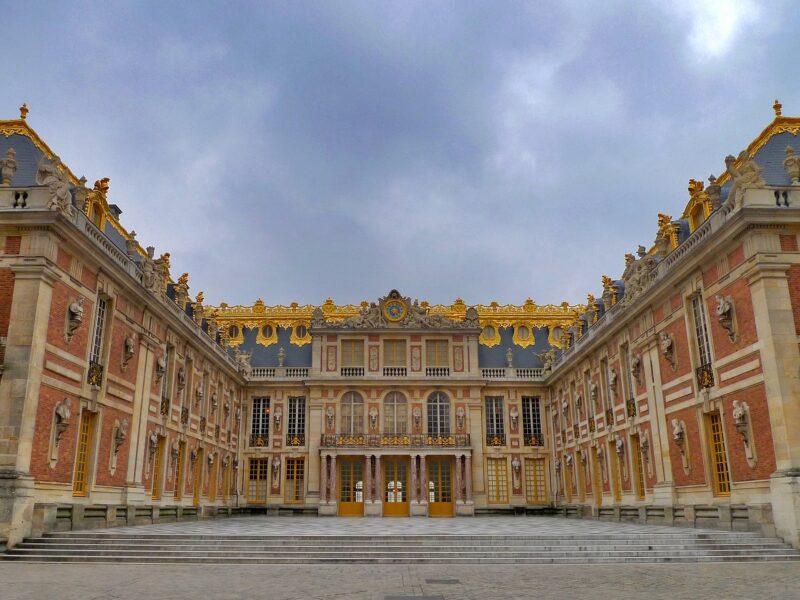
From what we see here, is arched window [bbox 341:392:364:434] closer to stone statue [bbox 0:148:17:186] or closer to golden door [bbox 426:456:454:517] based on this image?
golden door [bbox 426:456:454:517]

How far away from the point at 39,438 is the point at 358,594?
10.9 metres

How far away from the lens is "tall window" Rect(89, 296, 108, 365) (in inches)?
797

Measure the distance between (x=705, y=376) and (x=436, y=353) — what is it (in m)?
21.7

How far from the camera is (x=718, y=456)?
19.2 metres

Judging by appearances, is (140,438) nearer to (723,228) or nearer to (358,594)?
(358,594)

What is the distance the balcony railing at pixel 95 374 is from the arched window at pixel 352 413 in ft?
65.1

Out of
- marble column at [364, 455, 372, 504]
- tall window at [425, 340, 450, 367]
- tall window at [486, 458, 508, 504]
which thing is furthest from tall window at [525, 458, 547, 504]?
marble column at [364, 455, 372, 504]

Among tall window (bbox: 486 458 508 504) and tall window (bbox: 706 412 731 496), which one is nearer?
tall window (bbox: 706 412 731 496)

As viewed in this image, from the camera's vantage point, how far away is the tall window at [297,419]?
3888cm

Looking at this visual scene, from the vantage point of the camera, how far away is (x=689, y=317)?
20.5 meters

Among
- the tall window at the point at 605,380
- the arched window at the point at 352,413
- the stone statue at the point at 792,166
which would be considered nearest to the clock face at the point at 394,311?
the arched window at the point at 352,413

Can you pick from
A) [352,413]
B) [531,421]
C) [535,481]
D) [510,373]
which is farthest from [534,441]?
[352,413]

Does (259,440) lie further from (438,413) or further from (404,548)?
(404,548)

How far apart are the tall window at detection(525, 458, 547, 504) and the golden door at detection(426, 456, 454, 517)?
14.7 ft
